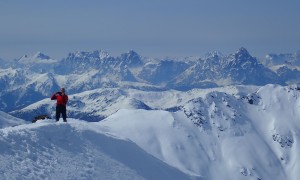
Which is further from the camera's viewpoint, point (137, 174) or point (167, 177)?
point (167, 177)

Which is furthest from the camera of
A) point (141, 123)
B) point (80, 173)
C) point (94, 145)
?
point (141, 123)

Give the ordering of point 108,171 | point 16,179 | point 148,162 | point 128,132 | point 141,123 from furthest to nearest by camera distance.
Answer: point 141,123
point 128,132
point 148,162
point 108,171
point 16,179

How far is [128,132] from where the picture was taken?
6777 inches

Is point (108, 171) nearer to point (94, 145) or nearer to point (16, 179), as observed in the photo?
point (94, 145)

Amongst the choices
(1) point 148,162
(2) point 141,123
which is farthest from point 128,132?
(1) point 148,162

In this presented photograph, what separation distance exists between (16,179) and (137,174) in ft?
39.4

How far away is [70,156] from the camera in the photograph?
40531 millimetres

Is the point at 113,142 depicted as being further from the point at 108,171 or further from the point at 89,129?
the point at 108,171

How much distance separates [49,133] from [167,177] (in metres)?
11.2

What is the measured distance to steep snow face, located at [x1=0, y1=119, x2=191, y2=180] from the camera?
3622cm

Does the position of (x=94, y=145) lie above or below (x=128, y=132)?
above

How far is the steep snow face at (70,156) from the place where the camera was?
119 feet

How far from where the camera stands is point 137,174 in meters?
43.1

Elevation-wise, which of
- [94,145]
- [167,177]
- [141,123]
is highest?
[94,145]
